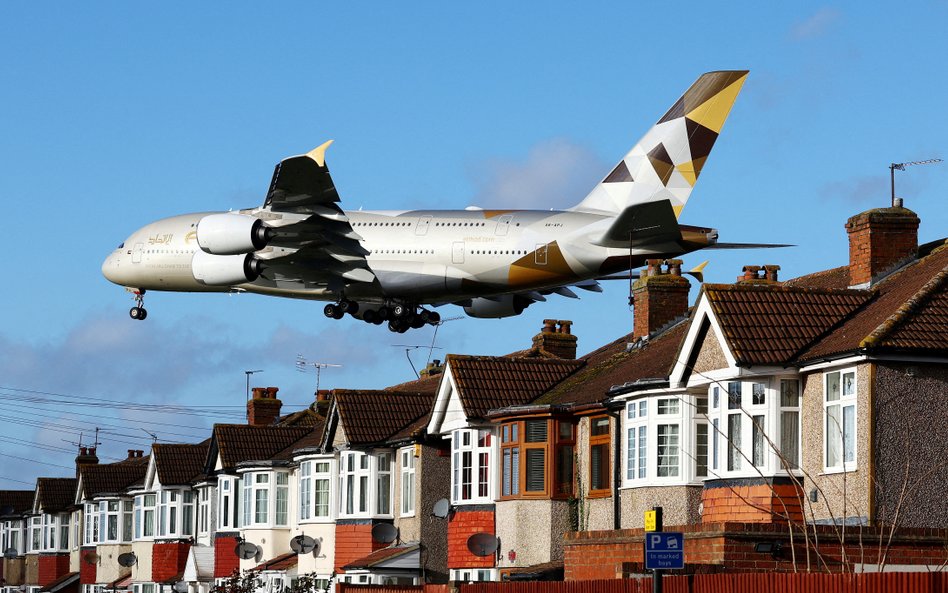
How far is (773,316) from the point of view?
31.5 m

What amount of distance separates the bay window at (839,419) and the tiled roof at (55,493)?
6660 centimetres

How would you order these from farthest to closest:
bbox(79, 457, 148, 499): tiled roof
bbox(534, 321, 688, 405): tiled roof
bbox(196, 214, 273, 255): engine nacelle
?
bbox(79, 457, 148, 499): tiled roof, bbox(196, 214, 273, 255): engine nacelle, bbox(534, 321, 688, 405): tiled roof

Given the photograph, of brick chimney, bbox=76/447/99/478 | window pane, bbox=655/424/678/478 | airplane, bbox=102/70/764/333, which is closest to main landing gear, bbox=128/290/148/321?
airplane, bbox=102/70/764/333

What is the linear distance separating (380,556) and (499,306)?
8524 mm

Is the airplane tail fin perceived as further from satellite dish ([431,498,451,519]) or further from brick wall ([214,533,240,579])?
brick wall ([214,533,240,579])

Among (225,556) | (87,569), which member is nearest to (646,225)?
(225,556)

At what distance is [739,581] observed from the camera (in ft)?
66.6

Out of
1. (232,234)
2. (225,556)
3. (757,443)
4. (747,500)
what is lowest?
(225,556)

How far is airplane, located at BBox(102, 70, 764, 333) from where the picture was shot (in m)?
44.5

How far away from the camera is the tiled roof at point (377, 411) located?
5106 centimetres

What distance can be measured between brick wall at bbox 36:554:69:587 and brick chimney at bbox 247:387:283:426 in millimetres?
22559

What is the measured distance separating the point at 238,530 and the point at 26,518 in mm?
40337

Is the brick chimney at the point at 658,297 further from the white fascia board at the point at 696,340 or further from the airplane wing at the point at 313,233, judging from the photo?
the white fascia board at the point at 696,340

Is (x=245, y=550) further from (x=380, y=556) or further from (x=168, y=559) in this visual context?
(x=168, y=559)
